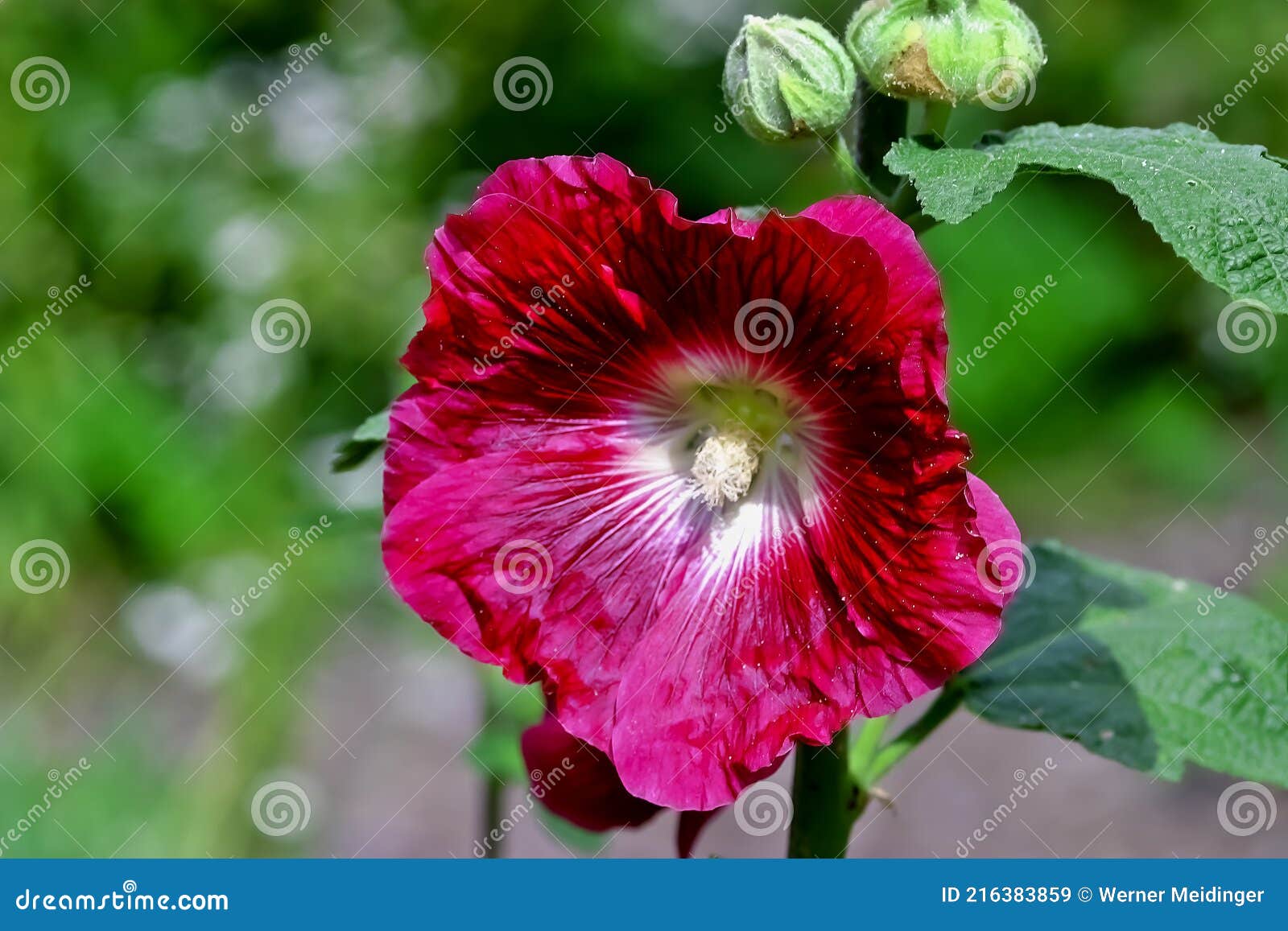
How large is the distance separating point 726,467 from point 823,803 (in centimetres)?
42

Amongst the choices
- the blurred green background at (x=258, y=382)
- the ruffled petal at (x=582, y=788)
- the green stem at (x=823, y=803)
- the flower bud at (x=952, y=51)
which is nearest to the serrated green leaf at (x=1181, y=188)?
the flower bud at (x=952, y=51)

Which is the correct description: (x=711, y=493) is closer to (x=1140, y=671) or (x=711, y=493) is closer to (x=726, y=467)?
(x=726, y=467)

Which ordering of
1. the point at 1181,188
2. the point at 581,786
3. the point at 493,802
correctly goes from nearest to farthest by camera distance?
the point at 1181,188
the point at 581,786
the point at 493,802

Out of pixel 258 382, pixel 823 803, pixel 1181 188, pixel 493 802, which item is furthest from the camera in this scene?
pixel 258 382

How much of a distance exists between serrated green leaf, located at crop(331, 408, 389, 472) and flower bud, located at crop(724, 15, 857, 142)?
56 centimetres

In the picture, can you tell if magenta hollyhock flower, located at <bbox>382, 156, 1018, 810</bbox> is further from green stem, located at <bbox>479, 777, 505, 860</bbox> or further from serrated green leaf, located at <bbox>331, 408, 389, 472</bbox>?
green stem, located at <bbox>479, 777, 505, 860</bbox>

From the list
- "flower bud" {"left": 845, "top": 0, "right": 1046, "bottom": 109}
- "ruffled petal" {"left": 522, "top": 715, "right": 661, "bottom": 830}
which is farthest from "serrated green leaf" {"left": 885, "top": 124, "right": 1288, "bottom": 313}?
"ruffled petal" {"left": 522, "top": 715, "right": 661, "bottom": 830}

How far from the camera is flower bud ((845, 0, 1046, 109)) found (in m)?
1.29

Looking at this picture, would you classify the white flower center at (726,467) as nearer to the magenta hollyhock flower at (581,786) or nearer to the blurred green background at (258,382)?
the magenta hollyhock flower at (581,786)

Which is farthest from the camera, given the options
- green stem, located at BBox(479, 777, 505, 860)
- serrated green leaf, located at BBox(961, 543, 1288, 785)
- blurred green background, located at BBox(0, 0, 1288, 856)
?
blurred green background, located at BBox(0, 0, 1288, 856)

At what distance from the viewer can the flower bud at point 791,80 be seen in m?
1.33

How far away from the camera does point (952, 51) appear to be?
50.8 inches

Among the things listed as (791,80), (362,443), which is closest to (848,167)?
(791,80)
